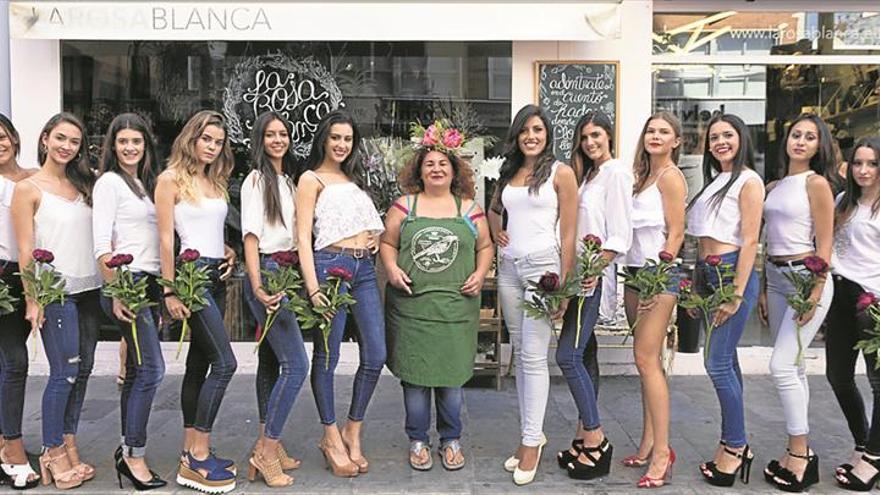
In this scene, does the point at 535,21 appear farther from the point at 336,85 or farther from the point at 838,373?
the point at 838,373

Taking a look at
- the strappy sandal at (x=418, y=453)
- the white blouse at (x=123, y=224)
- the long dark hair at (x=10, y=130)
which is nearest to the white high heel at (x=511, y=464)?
the strappy sandal at (x=418, y=453)

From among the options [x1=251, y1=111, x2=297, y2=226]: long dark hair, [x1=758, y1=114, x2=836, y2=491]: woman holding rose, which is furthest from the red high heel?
[x1=251, y1=111, x2=297, y2=226]: long dark hair

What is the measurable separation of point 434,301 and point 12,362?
224cm

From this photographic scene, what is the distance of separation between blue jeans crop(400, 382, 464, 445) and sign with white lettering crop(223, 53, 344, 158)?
9.38 feet

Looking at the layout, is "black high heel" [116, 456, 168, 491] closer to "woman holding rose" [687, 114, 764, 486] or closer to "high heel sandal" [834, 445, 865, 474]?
"woman holding rose" [687, 114, 764, 486]

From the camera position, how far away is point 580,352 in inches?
164

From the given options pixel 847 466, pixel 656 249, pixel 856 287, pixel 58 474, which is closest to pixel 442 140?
pixel 656 249

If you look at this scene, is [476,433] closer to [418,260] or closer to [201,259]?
[418,260]

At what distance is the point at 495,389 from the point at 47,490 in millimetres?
3233

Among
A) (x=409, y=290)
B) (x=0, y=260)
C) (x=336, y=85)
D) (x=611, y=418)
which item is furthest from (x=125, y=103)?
(x=611, y=418)

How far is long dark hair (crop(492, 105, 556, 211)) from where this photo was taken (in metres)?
4.05

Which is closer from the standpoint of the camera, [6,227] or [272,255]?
[272,255]

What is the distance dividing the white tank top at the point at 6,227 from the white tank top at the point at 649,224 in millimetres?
3276

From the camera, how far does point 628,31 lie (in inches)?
246
